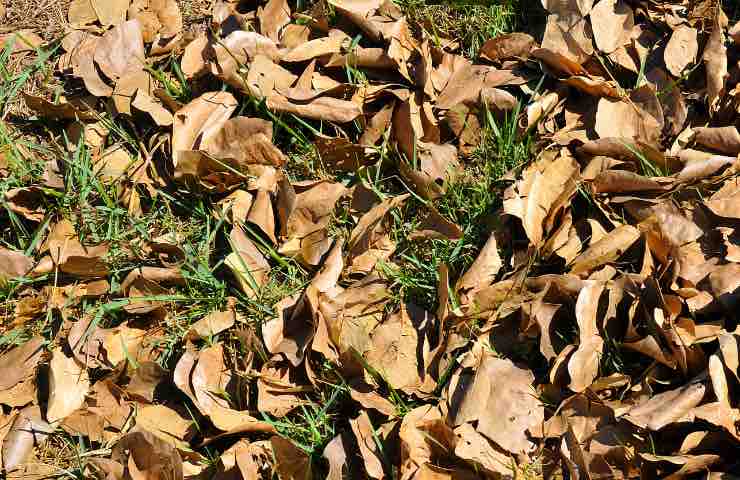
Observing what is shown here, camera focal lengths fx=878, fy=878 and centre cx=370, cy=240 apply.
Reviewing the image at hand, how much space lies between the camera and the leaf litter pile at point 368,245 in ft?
7.00

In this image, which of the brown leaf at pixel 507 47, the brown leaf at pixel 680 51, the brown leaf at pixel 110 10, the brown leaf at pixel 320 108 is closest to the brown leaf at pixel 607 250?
the brown leaf at pixel 680 51

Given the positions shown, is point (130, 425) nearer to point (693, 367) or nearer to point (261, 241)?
point (261, 241)

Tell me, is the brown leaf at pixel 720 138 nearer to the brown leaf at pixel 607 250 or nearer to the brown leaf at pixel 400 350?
the brown leaf at pixel 607 250

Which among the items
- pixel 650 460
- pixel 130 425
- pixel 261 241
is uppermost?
pixel 261 241

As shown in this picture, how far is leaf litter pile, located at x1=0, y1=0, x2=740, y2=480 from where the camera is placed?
2135mm

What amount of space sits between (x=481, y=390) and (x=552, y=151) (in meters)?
0.73

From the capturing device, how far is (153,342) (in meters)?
2.43

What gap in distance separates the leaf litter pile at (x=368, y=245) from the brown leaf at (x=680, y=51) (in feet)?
0.05

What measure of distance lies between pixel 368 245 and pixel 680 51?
106cm

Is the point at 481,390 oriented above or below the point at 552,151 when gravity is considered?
below

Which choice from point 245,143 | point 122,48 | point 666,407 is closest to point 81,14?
point 122,48

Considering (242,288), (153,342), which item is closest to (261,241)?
(242,288)

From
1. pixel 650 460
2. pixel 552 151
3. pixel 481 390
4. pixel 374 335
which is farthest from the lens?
pixel 552 151

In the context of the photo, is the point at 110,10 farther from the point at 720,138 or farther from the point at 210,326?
the point at 720,138
